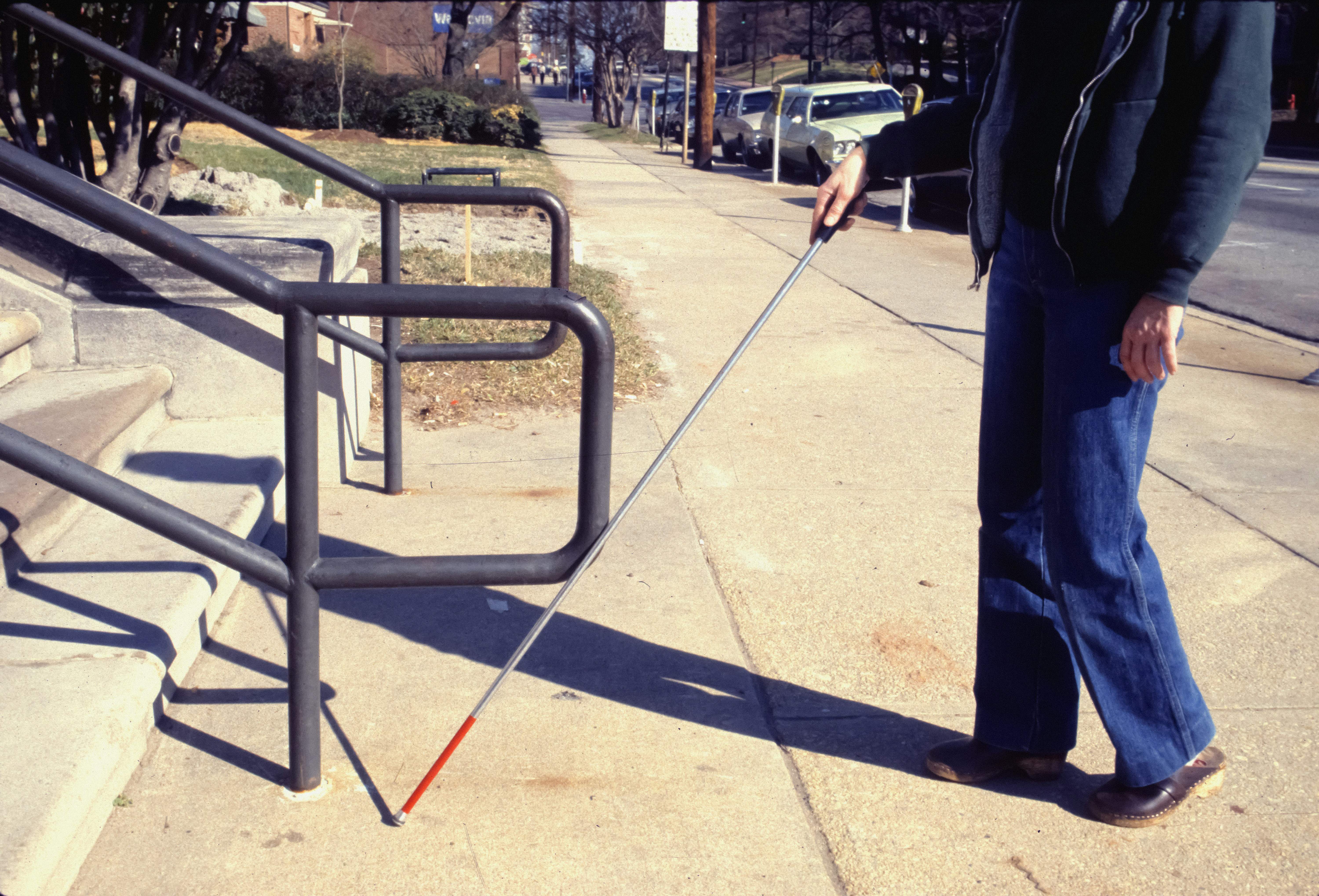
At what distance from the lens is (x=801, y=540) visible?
388cm

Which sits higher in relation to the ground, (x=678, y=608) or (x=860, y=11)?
(x=860, y=11)

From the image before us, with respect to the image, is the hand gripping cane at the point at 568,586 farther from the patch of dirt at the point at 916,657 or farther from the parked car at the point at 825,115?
the parked car at the point at 825,115

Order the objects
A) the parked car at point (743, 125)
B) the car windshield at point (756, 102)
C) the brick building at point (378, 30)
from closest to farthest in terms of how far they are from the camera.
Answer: the parked car at point (743, 125) < the car windshield at point (756, 102) < the brick building at point (378, 30)

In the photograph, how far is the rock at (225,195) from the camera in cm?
820

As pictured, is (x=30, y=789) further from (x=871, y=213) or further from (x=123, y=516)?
(x=871, y=213)

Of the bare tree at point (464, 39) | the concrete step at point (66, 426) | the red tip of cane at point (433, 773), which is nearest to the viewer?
the red tip of cane at point (433, 773)

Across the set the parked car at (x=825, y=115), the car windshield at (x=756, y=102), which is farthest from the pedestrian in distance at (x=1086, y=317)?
the car windshield at (x=756, y=102)

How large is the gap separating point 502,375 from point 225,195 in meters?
5.01

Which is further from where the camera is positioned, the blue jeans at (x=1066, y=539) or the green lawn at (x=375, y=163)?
the green lawn at (x=375, y=163)

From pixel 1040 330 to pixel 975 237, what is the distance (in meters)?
0.25

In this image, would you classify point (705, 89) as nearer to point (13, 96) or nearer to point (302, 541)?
point (13, 96)

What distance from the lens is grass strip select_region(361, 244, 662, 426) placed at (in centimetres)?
534

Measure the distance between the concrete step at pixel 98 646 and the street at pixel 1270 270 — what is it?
396 cm

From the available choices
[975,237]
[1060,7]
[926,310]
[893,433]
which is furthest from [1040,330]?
[926,310]
